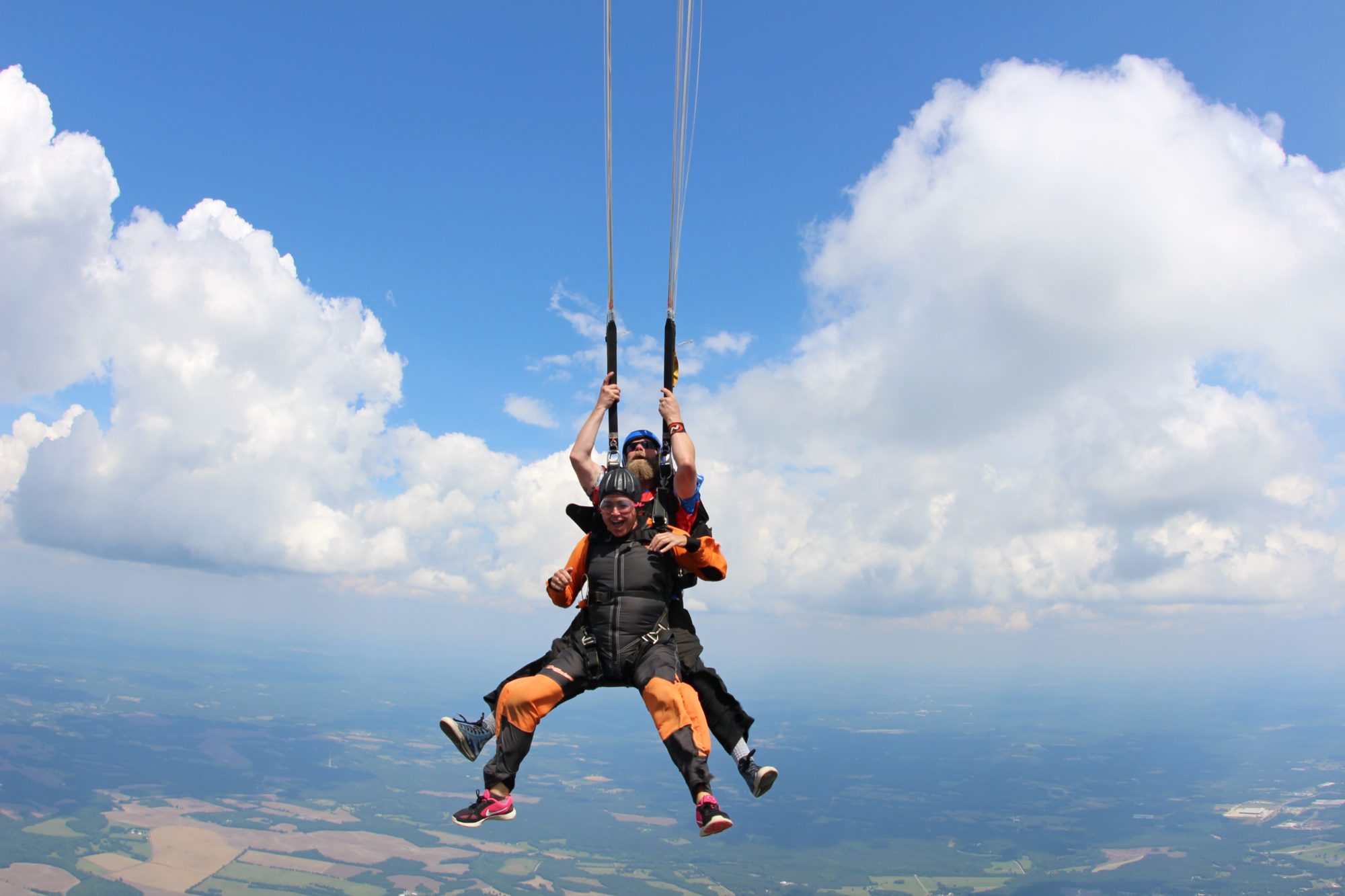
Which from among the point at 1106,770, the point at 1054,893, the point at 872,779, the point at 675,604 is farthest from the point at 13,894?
the point at 1106,770

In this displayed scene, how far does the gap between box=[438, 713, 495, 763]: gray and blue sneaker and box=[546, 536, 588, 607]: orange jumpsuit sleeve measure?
930mm

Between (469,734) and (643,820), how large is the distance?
113m

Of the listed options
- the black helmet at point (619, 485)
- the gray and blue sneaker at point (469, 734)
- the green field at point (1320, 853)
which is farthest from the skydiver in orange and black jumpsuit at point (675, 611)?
the green field at point (1320, 853)

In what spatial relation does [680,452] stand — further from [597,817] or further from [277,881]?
[597,817]

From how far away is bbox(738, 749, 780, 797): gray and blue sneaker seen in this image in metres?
4.36

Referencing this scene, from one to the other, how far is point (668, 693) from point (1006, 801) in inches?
5762

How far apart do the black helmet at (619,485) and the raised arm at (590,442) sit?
1.74 ft

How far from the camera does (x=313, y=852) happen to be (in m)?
79.6

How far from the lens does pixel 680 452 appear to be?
205 inches

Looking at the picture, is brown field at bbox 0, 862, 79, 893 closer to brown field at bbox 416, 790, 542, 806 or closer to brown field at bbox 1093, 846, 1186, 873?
brown field at bbox 416, 790, 542, 806

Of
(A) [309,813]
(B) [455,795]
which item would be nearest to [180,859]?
(A) [309,813]

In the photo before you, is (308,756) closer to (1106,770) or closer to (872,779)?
(872,779)

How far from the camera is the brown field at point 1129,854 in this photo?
294ft

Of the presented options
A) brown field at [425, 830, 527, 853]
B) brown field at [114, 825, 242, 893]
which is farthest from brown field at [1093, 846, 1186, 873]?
brown field at [114, 825, 242, 893]
